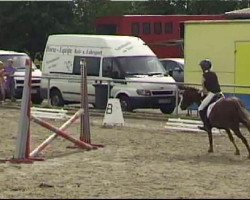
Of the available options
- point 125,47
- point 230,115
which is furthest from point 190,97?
point 125,47

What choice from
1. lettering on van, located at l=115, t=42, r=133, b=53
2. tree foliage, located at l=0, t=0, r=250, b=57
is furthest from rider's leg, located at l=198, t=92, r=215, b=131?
tree foliage, located at l=0, t=0, r=250, b=57

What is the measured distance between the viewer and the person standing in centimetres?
2684

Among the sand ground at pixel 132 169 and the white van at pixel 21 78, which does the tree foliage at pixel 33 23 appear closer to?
the white van at pixel 21 78

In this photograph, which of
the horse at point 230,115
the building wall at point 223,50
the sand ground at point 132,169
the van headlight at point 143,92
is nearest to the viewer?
the sand ground at point 132,169

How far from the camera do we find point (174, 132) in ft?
60.9

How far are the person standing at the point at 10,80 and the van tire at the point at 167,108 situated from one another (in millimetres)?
6327

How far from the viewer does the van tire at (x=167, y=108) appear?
76.9 feet

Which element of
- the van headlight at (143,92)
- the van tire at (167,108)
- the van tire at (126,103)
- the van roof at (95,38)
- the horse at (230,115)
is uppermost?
the van roof at (95,38)

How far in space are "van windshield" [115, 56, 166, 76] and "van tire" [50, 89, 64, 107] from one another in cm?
287

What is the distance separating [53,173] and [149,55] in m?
13.4

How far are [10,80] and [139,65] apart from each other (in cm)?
563

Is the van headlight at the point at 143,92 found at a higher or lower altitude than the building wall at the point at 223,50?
lower

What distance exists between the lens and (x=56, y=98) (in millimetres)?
25531

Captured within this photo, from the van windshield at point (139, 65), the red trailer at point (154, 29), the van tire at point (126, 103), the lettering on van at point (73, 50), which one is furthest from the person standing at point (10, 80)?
the red trailer at point (154, 29)
